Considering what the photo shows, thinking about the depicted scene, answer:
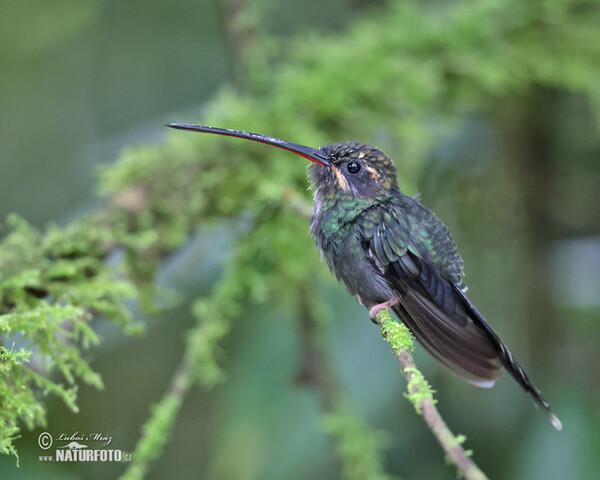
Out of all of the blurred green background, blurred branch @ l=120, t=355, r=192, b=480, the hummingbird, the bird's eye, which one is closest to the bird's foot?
the hummingbird

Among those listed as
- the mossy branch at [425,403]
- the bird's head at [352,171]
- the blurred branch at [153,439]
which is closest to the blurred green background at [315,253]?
the blurred branch at [153,439]

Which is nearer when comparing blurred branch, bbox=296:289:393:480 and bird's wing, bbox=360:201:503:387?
bird's wing, bbox=360:201:503:387

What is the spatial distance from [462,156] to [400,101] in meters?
0.70

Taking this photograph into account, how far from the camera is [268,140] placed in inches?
56.5

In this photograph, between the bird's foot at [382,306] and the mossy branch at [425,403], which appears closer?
the mossy branch at [425,403]

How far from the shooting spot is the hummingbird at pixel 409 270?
1474 mm

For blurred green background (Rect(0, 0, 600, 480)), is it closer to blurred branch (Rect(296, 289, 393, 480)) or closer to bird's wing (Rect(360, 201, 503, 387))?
blurred branch (Rect(296, 289, 393, 480))

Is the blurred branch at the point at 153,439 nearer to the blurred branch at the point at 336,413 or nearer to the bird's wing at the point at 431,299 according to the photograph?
the blurred branch at the point at 336,413

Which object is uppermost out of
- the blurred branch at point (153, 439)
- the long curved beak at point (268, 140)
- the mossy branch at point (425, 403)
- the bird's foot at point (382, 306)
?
the long curved beak at point (268, 140)

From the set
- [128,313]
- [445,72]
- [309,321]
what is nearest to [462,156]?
[445,72]

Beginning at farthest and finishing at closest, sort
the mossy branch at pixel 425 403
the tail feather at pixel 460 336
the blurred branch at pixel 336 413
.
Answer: the blurred branch at pixel 336 413, the tail feather at pixel 460 336, the mossy branch at pixel 425 403

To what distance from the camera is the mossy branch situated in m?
0.73

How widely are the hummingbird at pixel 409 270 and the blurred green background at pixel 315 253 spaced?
2.93ft

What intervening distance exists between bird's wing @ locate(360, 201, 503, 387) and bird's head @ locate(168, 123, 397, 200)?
0.15 meters
